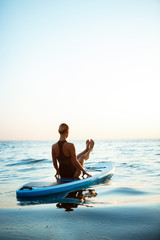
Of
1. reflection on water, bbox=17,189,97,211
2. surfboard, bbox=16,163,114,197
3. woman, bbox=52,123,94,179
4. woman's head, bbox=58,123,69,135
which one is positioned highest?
woman's head, bbox=58,123,69,135

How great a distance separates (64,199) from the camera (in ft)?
15.1

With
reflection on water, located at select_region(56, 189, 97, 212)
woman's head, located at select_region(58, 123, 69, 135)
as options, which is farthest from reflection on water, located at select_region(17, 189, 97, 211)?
woman's head, located at select_region(58, 123, 69, 135)

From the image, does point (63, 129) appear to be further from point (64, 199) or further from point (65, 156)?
point (64, 199)

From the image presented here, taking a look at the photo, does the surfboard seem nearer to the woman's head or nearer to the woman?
the woman

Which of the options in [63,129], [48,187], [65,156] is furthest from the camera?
[65,156]

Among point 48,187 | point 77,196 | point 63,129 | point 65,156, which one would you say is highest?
point 63,129

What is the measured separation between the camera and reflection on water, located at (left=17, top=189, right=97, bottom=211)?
13.6 feet

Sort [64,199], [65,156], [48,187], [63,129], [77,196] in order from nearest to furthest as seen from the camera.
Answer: [64,199], [77,196], [48,187], [63,129], [65,156]

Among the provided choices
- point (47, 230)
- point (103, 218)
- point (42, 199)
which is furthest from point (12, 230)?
point (42, 199)

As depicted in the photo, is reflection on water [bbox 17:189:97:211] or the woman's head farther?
the woman's head

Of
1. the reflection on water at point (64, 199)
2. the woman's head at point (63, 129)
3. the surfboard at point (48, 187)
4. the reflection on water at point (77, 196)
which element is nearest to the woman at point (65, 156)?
the woman's head at point (63, 129)

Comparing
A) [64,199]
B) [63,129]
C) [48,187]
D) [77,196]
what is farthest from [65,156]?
[64,199]

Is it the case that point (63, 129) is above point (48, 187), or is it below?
above

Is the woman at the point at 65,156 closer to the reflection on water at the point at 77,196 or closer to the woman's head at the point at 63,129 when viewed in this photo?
the woman's head at the point at 63,129
